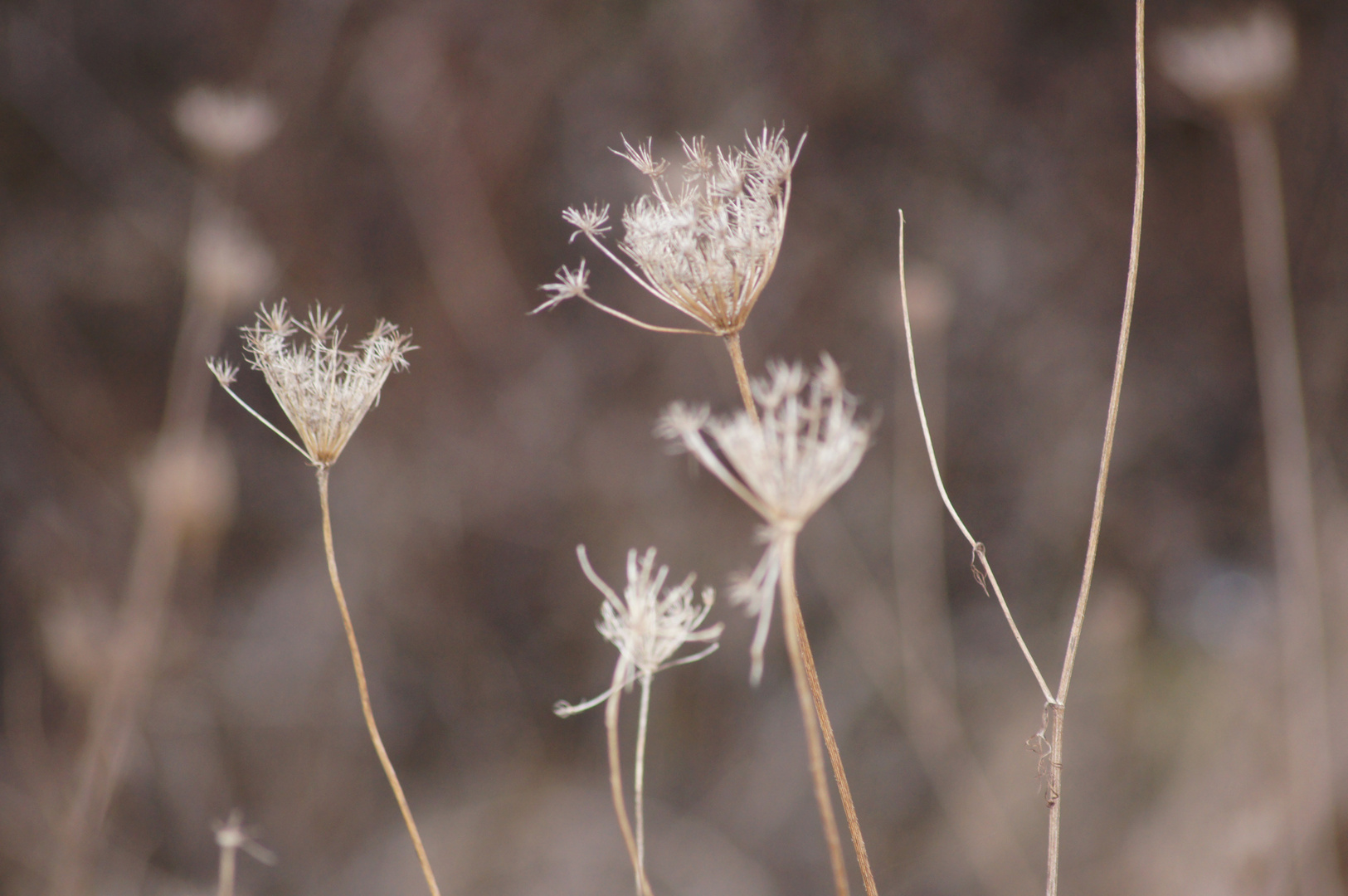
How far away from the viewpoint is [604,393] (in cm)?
166

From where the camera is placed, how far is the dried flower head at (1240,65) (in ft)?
3.59

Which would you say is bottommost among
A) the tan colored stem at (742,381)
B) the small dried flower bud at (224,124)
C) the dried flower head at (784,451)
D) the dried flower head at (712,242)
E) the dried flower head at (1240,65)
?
the dried flower head at (784,451)

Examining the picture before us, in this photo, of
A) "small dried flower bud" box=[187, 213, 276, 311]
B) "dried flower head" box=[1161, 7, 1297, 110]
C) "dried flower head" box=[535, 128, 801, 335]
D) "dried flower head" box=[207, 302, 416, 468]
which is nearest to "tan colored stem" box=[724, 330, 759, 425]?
"dried flower head" box=[535, 128, 801, 335]

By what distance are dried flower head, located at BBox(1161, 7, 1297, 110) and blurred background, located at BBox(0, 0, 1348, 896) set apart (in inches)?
11.3

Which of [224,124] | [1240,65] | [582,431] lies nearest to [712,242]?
[224,124]

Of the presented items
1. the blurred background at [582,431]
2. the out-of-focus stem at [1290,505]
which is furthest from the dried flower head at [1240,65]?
the blurred background at [582,431]

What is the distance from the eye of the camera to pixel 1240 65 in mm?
1102

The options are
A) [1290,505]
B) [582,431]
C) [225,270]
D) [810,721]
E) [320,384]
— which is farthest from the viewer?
[582,431]

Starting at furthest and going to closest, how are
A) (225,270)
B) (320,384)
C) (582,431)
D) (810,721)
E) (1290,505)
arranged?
(582,431), (1290,505), (225,270), (320,384), (810,721)

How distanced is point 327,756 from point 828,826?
5.58 ft

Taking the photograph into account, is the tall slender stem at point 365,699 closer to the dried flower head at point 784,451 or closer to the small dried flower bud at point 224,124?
the dried flower head at point 784,451

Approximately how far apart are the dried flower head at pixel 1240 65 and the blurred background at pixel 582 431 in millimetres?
286

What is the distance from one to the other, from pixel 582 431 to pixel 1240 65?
123 cm

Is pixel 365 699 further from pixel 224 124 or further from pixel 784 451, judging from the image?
pixel 224 124
